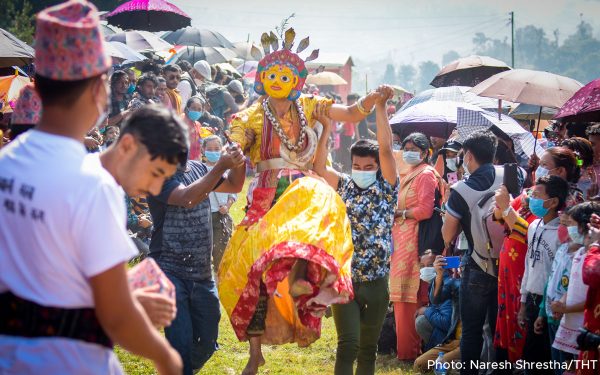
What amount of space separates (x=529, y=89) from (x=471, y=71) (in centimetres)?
506

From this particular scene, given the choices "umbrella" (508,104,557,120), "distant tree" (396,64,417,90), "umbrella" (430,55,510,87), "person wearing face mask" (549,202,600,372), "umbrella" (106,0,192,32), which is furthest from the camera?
"distant tree" (396,64,417,90)

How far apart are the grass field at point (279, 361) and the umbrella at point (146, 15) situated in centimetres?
913

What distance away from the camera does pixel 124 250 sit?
273 centimetres

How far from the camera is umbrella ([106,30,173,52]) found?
20359mm

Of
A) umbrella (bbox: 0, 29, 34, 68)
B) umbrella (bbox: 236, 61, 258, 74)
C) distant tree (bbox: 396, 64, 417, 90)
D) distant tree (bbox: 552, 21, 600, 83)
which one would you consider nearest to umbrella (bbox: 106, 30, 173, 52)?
umbrella (bbox: 236, 61, 258, 74)

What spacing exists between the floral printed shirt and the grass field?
1.71 metres

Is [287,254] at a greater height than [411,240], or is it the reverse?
[287,254]

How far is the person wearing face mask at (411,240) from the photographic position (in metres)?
8.02

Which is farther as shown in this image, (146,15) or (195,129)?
(146,15)

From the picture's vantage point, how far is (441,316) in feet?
25.1

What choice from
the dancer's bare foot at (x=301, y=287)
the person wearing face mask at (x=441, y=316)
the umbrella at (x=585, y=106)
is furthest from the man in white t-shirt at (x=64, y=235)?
the umbrella at (x=585, y=106)

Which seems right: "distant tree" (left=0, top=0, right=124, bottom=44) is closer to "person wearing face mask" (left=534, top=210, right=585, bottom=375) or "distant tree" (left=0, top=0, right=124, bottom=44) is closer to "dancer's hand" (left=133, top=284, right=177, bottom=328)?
"person wearing face mask" (left=534, top=210, right=585, bottom=375)

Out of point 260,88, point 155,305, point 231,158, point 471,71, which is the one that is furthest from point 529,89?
point 155,305

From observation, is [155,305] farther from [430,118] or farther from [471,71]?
[471,71]
